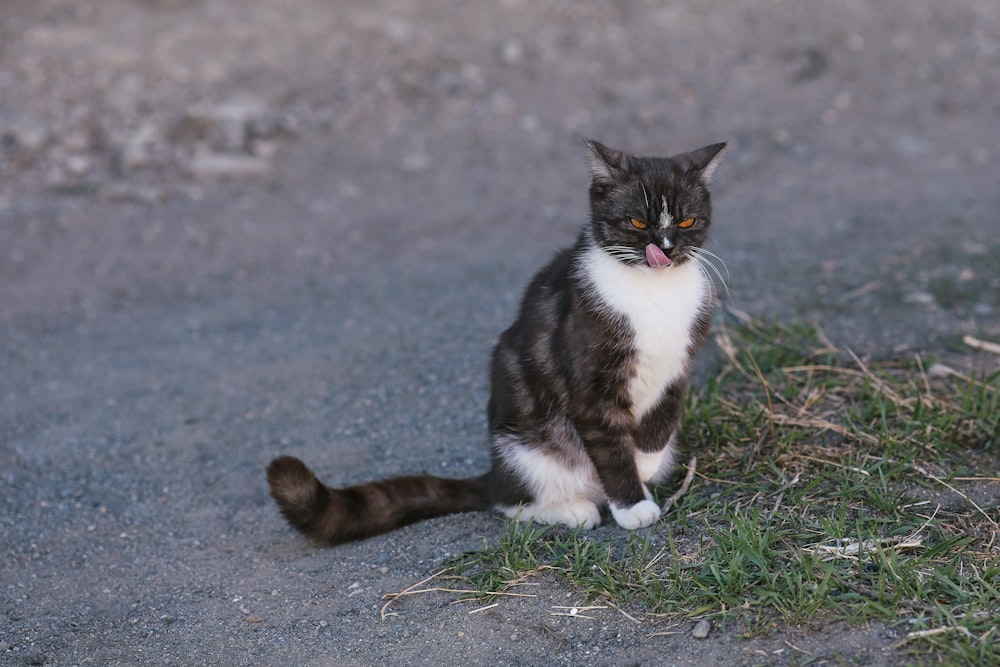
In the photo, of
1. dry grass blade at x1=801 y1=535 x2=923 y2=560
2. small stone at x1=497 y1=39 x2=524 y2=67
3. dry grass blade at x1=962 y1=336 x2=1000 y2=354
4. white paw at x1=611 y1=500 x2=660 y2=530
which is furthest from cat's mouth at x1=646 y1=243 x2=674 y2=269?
small stone at x1=497 y1=39 x2=524 y2=67

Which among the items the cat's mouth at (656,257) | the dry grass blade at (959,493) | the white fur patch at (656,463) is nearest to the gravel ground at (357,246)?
the white fur patch at (656,463)

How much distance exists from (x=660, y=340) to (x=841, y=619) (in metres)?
0.97

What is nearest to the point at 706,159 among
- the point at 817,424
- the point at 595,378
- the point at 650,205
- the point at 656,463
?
the point at 650,205

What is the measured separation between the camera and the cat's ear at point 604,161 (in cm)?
331

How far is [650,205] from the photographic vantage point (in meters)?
3.25

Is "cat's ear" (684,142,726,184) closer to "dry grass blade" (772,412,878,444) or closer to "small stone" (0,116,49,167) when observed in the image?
"dry grass blade" (772,412,878,444)

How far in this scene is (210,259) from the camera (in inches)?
263

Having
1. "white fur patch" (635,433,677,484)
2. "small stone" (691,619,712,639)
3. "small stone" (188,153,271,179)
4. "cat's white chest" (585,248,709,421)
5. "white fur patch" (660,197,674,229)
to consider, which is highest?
"white fur patch" (660,197,674,229)

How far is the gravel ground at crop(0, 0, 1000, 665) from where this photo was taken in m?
3.46

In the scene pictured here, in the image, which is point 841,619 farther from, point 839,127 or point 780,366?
point 839,127

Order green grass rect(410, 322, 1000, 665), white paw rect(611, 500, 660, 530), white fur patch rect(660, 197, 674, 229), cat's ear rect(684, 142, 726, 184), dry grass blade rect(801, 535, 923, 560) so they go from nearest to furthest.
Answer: green grass rect(410, 322, 1000, 665) < dry grass blade rect(801, 535, 923, 560) < white fur patch rect(660, 197, 674, 229) < cat's ear rect(684, 142, 726, 184) < white paw rect(611, 500, 660, 530)

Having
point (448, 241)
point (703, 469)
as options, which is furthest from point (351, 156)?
point (703, 469)

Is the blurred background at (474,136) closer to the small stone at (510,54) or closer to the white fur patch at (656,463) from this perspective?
the small stone at (510,54)

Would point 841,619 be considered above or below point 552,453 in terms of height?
below
